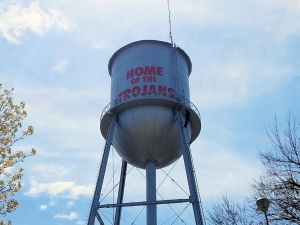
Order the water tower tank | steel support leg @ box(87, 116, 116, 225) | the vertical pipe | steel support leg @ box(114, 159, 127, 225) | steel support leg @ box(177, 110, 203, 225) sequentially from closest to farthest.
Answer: steel support leg @ box(177, 110, 203, 225), steel support leg @ box(87, 116, 116, 225), the vertical pipe, the water tower tank, steel support leg @ box(114, 159, 127, 225)

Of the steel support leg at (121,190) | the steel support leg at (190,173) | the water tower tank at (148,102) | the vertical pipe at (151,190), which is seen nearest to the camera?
the steel support leg at (190,173)

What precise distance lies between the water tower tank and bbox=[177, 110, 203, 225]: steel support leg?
1.34 ft

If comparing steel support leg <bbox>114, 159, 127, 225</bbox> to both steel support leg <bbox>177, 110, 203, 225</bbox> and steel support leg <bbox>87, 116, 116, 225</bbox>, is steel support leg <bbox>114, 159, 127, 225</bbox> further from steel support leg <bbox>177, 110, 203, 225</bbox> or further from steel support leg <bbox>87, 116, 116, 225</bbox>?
steel support leg <bbox>177, 110, 203, 225</bbox>

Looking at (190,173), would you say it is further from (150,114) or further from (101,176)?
(101,176)

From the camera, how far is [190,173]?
14820mm

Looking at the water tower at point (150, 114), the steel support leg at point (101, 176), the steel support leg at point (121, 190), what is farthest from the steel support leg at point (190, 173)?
the steel support leg at point (121, 190)

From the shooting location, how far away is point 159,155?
16406 mm

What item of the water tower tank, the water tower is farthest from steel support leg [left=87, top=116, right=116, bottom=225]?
the water tower tank

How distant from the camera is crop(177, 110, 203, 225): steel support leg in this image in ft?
45.4

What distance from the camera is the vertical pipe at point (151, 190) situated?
15.5 meters

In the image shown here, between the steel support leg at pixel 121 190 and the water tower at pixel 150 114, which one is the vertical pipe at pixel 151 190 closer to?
the water tower at pixel 150 114

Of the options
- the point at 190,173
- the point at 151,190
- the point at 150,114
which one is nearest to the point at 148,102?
the point at 150,114

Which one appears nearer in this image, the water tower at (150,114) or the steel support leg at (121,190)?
the water tower at (150,114)

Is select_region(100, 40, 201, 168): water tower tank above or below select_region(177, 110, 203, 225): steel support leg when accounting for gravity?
above
